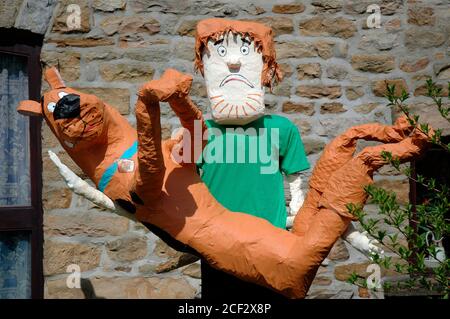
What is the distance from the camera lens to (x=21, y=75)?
12.7 feet

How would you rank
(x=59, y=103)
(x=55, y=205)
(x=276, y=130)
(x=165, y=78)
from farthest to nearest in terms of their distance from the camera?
(x=55, y=205), (x=276, y=130), (x=59, y=103), (x=165, y=78)

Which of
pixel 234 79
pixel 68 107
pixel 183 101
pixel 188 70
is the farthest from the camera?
pixel 188 70

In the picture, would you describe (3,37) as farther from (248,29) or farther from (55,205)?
(248,29)

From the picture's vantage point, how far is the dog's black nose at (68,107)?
2422 mm

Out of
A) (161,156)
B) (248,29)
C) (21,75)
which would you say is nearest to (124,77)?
(21,75)

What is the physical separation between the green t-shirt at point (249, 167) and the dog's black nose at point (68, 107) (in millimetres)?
481

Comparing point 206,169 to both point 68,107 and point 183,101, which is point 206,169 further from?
point 68,107

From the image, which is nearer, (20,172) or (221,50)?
(221,50)

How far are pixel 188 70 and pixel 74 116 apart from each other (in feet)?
Result: 4.69

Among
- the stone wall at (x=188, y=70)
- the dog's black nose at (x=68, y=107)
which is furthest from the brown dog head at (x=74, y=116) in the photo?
the stone wall at (x=188, y=70)

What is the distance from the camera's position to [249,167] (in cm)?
262

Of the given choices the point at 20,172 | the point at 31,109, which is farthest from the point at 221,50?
the point at 20,172

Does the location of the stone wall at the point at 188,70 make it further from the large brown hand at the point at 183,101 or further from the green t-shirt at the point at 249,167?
the large brown hand at the point at 183,101

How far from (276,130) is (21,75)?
1.75 m
